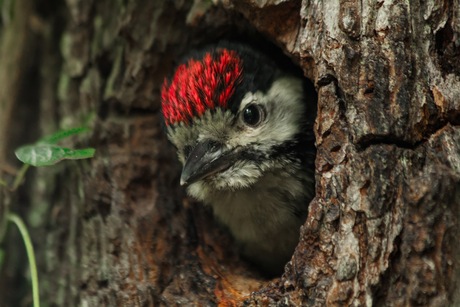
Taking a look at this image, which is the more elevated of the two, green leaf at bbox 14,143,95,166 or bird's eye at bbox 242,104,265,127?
bird's eye at bbox 242,104,265,127

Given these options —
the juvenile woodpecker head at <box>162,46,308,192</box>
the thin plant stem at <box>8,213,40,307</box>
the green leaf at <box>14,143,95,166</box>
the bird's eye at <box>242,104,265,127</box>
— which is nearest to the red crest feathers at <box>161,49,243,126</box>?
the juvenile woodpecker head at <box>162,46,308,192</box>

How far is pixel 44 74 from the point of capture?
13.7 ft

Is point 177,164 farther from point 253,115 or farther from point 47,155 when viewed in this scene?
point 47,155

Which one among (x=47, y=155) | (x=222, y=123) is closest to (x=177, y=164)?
(x=222, y=123)

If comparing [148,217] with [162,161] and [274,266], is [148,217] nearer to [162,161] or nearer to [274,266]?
[162,161]

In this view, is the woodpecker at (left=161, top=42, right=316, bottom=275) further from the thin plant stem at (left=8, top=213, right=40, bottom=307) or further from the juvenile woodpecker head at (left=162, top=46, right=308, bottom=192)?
the thin plant stem at (left=8, top=213, right=40, bottom=307)

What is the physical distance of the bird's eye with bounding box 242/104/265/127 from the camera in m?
3.29

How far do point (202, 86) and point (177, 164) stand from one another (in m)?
0.81

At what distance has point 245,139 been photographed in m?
3.23

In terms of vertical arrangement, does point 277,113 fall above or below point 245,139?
above

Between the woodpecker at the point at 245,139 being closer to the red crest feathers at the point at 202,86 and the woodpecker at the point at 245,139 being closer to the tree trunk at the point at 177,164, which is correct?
the red crest feathers at the point at 202,86

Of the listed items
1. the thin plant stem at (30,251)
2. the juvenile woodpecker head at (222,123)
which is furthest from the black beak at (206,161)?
the thin plant stem at (30,251)

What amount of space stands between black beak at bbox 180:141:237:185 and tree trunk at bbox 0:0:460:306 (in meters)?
0.56

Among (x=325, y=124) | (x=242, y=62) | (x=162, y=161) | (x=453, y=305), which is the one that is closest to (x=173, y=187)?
(x=162, y=161)
